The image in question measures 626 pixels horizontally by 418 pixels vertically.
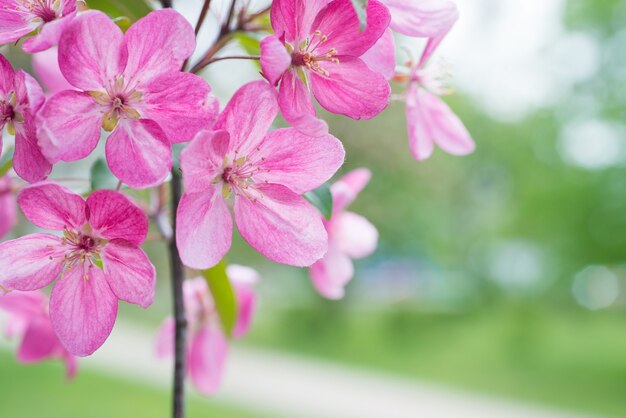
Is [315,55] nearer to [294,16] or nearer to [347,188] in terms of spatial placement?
[294,16]

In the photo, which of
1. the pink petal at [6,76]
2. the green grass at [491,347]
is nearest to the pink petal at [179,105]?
the pink petal at [6,76]

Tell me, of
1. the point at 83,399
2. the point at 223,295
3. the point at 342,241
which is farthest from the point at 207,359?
the point at 83,399

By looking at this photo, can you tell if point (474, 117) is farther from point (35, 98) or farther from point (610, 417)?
point (35, 98)

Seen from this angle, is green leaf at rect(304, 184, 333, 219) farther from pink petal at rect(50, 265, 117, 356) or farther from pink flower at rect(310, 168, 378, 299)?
pink petal at rect(50, 265, 117, 356)

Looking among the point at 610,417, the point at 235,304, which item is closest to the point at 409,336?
the point at 610,417

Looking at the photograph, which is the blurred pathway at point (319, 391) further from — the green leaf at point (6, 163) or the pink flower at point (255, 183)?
the pink flower at point (255, 183)
